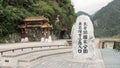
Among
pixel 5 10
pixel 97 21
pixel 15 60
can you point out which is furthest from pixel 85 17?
pixel 97 21

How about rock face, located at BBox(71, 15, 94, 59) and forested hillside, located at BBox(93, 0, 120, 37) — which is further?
forested hillside, located at BBox(93, 0, 120, 37)

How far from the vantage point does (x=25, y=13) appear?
35.8 m

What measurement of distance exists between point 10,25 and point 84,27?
57.7 feet

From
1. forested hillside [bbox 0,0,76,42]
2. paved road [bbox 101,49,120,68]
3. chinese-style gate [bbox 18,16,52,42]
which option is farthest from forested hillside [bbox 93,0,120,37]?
paved road [bbox 101,49,120,68]

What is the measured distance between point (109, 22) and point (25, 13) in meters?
58.4

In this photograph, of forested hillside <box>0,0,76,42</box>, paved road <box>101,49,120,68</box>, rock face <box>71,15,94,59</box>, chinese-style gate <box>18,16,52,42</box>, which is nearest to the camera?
paved road <box>101,49,120,68</box>

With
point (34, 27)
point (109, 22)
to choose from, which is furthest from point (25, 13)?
point (109, 22)

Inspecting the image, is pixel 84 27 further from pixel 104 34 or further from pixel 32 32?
pixel 104 34

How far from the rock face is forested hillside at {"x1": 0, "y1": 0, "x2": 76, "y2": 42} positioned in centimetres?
1610

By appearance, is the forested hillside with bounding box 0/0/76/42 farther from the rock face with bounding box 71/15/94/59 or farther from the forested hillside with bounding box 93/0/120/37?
the forested hillside with bounding box 93/0/120/37

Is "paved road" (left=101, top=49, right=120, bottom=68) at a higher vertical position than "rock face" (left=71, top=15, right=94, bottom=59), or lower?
lower

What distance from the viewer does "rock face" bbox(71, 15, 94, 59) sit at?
15844 mm

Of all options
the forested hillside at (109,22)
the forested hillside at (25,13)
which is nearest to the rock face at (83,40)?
the forested hillside at (25,13)

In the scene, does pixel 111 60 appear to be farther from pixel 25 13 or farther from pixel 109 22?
pixel 109 22
